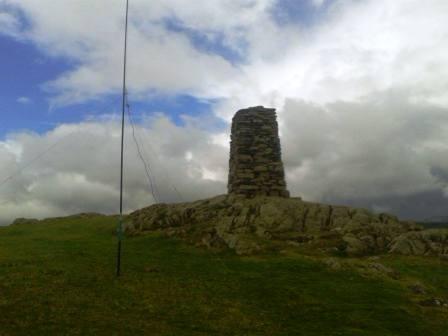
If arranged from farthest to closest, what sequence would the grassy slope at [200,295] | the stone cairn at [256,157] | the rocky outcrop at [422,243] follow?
the stone cairn at [256,157]
the rocky outcrop at [422,243]
the grassy slope at [200,295]

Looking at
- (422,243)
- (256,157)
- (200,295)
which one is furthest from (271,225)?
(200,295)

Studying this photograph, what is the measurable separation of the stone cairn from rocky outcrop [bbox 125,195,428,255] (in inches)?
75.2

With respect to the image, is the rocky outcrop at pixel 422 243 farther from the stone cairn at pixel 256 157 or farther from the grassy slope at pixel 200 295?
the stone cairn at pixel 256 157

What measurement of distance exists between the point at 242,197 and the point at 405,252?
1891cm

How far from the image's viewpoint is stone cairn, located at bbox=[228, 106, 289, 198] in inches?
2216

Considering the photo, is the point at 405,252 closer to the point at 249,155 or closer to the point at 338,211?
the point at 338,211

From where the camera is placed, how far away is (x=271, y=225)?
Result: 49.5 metres

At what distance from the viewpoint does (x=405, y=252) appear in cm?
4412

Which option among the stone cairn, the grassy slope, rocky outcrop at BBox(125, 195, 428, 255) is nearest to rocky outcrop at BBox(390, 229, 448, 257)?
rocky outcrop at BBox(125, 195, 428, 255)

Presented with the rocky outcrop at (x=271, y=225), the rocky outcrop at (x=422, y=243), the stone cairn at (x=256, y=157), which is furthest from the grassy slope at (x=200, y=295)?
the stone cairn at (x=256, y=157)

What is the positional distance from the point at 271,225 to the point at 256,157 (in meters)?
10.2

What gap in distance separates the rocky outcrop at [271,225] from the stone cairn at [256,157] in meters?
1.91

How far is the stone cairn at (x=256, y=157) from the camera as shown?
56.3 metres

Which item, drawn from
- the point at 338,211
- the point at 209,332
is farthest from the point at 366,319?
the point at 338,211
